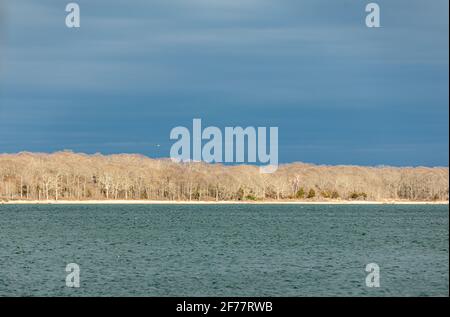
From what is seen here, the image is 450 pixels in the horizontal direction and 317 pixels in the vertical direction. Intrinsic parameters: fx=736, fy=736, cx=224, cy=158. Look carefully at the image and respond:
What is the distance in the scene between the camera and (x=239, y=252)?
79812 mm

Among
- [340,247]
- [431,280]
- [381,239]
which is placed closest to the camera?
[431,280]

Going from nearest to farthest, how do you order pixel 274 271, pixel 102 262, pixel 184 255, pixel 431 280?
pixel 431 280 → pixel 274 271 → pixel 102 262 → pixel 184 255

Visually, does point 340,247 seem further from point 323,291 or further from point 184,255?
point 323,291

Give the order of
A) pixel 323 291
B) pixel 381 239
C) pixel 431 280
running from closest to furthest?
pixel 323 291 → pixel 431 280 → pixel 381 239

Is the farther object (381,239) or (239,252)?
(381,239)

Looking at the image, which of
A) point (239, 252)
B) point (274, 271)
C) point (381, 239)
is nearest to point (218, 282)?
point (274, 271)

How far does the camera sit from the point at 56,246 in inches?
3521
